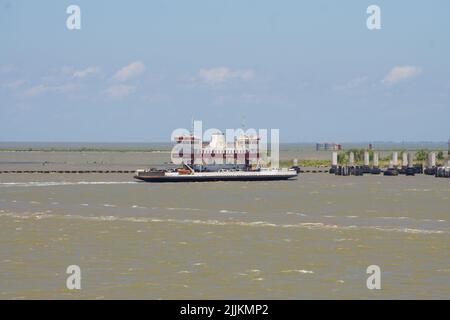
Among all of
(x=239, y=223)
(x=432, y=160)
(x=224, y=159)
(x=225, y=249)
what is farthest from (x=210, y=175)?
(x=225, y=249)

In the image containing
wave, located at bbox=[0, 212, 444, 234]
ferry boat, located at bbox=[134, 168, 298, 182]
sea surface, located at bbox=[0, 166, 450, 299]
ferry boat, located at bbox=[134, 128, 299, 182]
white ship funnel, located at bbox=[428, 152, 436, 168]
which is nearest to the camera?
sea surface, located at bbox=[0, 166, 450, 299]

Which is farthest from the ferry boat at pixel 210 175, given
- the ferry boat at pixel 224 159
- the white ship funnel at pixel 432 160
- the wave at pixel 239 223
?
the wave at pixel 239 223

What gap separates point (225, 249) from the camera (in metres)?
41.6

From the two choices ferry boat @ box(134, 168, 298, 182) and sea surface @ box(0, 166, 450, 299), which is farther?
ferry boat @ box(134, 168, 298, 182)

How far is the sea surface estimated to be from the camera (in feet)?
103

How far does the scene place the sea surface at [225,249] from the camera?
31.2 m

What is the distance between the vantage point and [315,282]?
32.5m

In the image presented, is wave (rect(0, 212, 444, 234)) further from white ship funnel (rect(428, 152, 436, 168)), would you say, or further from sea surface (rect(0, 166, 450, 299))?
white ship funnel (rect(428, 152, 436, 168))

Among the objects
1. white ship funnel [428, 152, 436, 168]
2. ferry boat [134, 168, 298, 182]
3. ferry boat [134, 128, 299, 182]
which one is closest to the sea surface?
ferry boat [134, 168, 298, 182]

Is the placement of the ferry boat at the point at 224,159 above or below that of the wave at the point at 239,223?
above

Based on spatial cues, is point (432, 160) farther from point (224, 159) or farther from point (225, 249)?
point (225, 249)

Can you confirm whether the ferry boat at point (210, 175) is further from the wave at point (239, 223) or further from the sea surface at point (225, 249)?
the wave at point (239, 223)

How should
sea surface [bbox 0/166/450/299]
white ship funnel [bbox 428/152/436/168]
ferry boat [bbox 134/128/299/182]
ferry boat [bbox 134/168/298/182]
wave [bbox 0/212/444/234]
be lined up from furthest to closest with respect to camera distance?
white ship funnel [bbox 428/152/436/168]
ferry boat [bbox 134/128/299/182]
ferry boat [bbox 134/168/298/182]
wave [bbox 0/212/444/234]
sea surface [bbox 0/166/450/299]

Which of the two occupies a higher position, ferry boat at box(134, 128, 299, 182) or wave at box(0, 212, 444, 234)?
ferry boat at box(134, 128, 299, 182)
